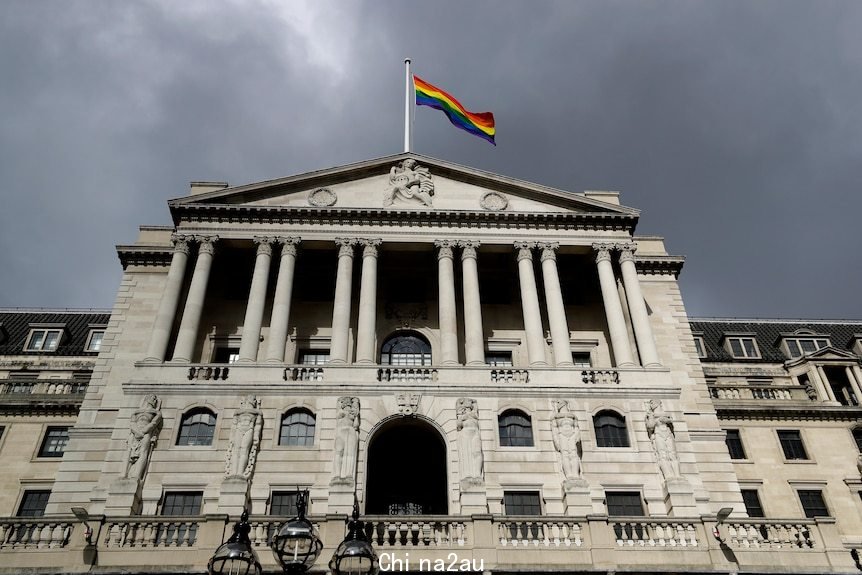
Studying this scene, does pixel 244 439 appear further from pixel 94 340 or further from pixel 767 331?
pixel 767 331

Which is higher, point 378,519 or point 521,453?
point 521,453

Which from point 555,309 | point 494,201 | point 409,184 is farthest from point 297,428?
point 494,201

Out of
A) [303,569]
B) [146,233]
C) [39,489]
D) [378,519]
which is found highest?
[146,233]

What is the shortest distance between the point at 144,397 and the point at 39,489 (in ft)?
50.1

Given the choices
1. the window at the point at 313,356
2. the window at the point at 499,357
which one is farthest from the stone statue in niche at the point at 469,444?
the window at the point at 313,356

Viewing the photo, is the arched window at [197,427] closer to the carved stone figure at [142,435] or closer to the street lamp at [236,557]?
the carved stone figure at [142,435]

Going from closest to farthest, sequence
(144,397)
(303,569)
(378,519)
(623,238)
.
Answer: (303,569), (378,519), (144,397), (623,238)

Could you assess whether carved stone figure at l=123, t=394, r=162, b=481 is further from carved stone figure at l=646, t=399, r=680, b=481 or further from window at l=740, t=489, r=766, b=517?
window at l=740, t=489, r=766, b=517

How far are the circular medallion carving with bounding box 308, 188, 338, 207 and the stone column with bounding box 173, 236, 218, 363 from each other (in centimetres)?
593

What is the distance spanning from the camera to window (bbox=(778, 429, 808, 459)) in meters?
46.8

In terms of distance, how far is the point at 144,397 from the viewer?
3334 cm

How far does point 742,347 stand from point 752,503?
1713 centimetres

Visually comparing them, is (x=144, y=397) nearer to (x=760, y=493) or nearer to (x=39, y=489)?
(x=39, y=489)

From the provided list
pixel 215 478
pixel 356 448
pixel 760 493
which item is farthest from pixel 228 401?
pixel 760 493
